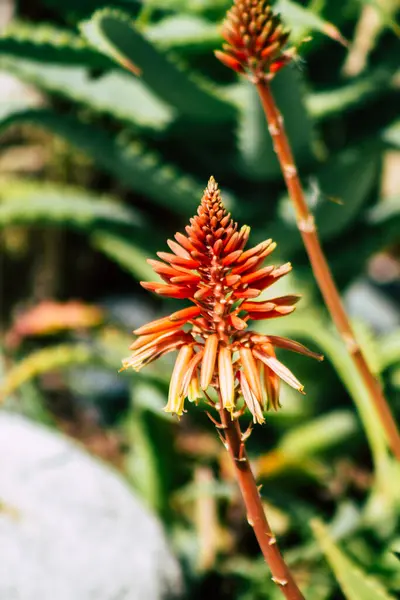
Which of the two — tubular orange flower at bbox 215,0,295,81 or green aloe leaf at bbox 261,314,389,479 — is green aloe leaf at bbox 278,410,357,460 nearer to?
green aloe leaf at bbox 261,314,389,479

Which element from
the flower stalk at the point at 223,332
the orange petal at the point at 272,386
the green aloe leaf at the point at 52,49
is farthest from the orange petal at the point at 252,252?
the green aloe leaf at the point at 52,49

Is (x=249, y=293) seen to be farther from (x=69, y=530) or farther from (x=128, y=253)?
(x=128, y=253)

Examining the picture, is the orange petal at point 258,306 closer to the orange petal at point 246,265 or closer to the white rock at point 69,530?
the orange petal at point 246,265

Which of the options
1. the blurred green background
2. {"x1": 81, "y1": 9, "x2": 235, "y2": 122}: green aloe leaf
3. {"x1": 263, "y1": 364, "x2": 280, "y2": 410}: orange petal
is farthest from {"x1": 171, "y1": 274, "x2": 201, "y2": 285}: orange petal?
the blurred green background

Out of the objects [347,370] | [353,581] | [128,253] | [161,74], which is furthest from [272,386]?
[128,253]

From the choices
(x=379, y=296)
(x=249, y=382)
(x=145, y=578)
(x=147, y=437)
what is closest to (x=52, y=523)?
(x=145, y=578)

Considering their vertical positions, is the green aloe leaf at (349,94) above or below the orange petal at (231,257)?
above
